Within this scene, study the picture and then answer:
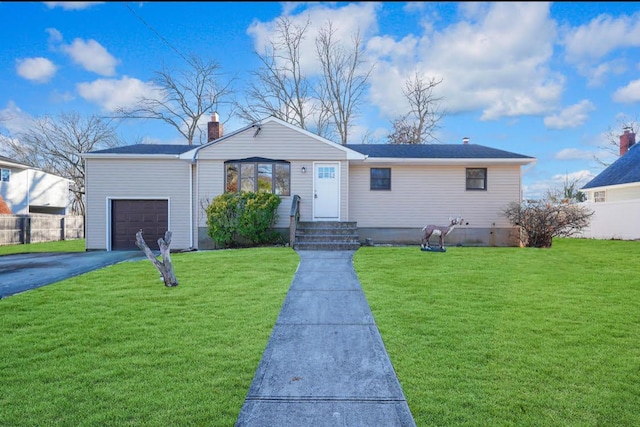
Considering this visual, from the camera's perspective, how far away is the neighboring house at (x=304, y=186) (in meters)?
13.6

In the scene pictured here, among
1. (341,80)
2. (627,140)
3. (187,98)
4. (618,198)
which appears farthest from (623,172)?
(187,98)

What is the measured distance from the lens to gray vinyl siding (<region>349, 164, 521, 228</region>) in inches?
561

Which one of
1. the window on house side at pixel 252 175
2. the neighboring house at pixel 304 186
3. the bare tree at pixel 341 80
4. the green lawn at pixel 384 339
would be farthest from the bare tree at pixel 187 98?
the green lawn at pixel 384 339

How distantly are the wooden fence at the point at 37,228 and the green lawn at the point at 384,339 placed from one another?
14.5 m

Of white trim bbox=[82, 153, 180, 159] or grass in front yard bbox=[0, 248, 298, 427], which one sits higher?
white trim bbox=[82, 153, 180, 159]

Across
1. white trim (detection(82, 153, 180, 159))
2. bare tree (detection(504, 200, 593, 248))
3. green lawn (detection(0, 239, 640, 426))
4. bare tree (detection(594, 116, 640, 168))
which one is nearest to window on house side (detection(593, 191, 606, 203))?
bare tree (detection(594, 116, 640, 168))

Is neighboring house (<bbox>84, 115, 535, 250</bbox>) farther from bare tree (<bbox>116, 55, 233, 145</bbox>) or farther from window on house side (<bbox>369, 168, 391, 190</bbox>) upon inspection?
bare tree (<bbox>116, 55, 233, 145</bbox>)

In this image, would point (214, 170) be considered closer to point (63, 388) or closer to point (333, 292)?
point (333, 292)

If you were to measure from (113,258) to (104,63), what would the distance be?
6088 mm

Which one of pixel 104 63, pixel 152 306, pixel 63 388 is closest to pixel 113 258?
pixel 104 63

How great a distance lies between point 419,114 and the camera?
26969 mm

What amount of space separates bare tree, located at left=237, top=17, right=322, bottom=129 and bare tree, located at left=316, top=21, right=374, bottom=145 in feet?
4.34

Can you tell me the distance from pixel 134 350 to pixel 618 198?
23.6 m

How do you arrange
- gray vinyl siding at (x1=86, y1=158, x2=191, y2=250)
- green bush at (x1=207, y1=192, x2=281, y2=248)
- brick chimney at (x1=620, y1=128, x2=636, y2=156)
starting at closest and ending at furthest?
green bush at (x1=207, y1=192, x2=281, y2=248) < gray vinyl siding at (x1=86, y1=158, x2=191, y2=250) < brick chimney at (x1=620, y1=128, x2=636, y2=156)
